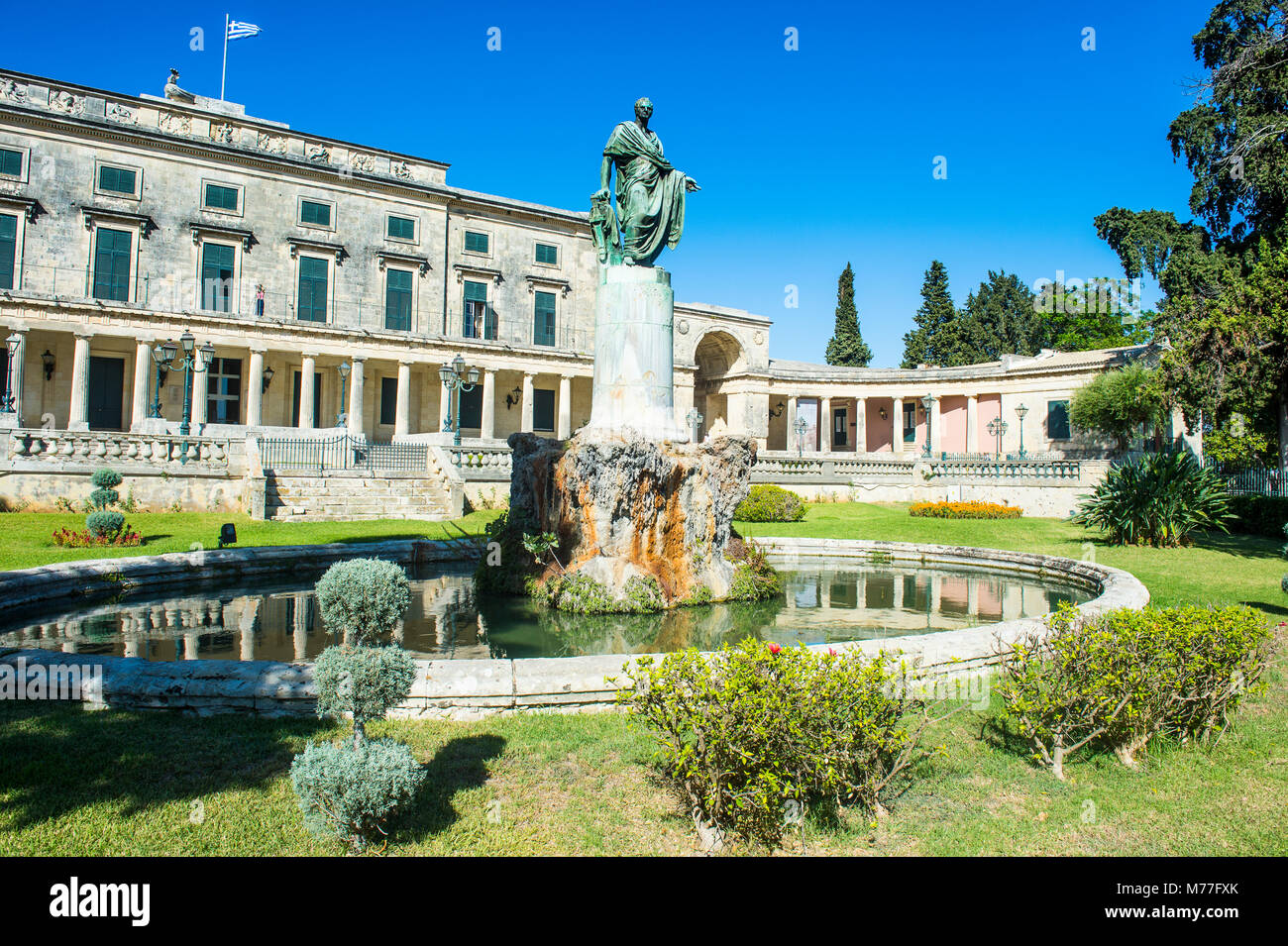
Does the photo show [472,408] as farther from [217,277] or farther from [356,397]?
[217,277]

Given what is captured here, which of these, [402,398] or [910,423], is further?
[910,423]

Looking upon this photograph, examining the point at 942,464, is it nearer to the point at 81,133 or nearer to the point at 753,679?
the point at 753,679

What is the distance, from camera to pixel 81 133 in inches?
1177

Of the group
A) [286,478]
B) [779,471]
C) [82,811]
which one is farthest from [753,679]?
[779,471]

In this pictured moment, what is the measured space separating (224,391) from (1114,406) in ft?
133

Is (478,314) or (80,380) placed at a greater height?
(478,314)

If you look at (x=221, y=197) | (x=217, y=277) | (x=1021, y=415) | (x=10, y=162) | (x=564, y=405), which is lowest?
(x=1021, y=415)

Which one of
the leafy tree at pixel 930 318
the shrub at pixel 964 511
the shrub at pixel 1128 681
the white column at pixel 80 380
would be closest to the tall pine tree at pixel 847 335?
the leafy tree at pixel 930 318

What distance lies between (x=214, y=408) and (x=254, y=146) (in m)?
12.3

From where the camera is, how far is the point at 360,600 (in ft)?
12.2

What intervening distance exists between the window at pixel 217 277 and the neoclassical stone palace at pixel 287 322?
0.08 meters

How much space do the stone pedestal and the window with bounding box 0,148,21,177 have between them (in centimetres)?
3100

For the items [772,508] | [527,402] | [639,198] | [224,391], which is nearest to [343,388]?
[224,391]

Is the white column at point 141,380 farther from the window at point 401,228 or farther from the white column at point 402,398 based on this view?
the window at point 401,228
